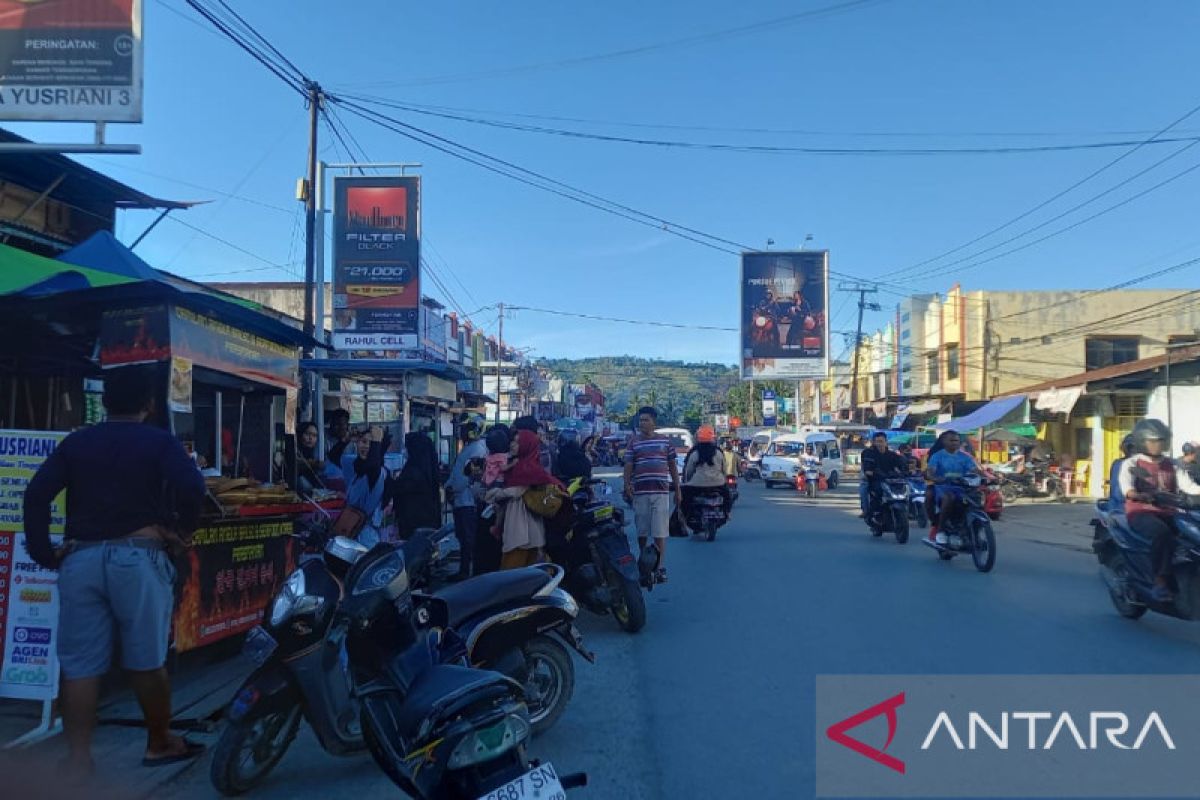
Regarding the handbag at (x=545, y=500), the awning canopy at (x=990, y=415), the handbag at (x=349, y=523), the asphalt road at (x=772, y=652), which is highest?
the awning canopy at (x=990, y=415)

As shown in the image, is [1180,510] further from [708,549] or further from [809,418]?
[809,418]

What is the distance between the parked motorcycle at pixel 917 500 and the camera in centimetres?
1438

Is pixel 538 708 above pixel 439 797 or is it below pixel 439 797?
below

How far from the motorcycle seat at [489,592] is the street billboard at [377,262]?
624 inches

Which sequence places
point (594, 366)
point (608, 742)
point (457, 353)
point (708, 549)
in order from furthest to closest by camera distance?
point (594, 366) → point (457, 353) → point (708, 549) → point (608, 742)

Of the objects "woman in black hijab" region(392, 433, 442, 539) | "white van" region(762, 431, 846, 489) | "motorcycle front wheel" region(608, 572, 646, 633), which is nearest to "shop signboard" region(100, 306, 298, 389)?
"woman in black hijab" region(392, 433, 442, 539)

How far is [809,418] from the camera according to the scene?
233 feet

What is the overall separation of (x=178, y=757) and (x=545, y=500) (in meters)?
3.24

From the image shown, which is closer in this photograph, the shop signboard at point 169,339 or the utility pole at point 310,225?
the shop signboard at point 169,339

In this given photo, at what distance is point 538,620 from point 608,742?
0.76 m

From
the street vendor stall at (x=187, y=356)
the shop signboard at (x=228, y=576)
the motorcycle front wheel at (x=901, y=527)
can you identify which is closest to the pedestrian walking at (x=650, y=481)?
the street vendor stall at (x=187, y=356)

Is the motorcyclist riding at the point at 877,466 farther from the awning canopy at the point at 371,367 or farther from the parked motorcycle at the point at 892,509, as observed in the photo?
the awning canopy at the point at 371,367

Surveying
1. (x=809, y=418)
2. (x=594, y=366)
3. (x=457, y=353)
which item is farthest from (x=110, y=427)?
(x=594, y=366)

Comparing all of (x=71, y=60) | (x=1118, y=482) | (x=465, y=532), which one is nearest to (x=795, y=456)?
(x=465, y=532)
